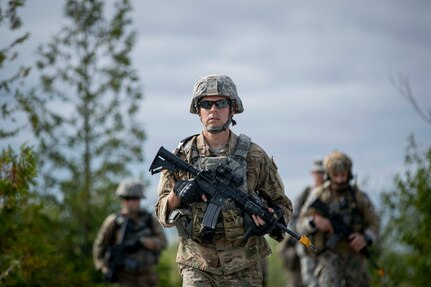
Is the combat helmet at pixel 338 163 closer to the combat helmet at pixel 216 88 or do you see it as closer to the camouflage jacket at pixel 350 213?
the camouflage jacket at pixel 350 213

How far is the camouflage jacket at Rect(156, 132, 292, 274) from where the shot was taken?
7.54 metres

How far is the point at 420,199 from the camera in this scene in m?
13.1

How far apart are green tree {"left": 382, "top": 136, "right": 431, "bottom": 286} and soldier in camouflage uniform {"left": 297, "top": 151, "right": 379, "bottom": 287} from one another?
1750mm

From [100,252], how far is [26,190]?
587 cm

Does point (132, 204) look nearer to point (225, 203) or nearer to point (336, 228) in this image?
point (336, 228)

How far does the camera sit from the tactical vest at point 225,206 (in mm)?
7531

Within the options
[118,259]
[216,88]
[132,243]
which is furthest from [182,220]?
[118,259]

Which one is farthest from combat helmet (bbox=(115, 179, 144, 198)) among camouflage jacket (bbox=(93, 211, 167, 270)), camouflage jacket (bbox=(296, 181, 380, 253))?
camouflage jacket (bbox=(296, 181, 380, 253))

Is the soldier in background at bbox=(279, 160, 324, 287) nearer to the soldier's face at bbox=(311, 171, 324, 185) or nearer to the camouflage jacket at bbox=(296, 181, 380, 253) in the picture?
the soldier's face at bbox=(311, 171, 324, 185)

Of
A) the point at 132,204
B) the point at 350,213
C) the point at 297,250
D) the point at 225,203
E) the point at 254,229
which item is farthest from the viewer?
the point at 132,204

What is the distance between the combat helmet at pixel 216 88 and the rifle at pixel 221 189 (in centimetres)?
57

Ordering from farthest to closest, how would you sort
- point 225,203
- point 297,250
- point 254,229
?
point 297,250, point 225,203, point 254,229

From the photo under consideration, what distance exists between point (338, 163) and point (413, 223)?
12.0 ft

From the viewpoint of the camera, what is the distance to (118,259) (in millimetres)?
14102
